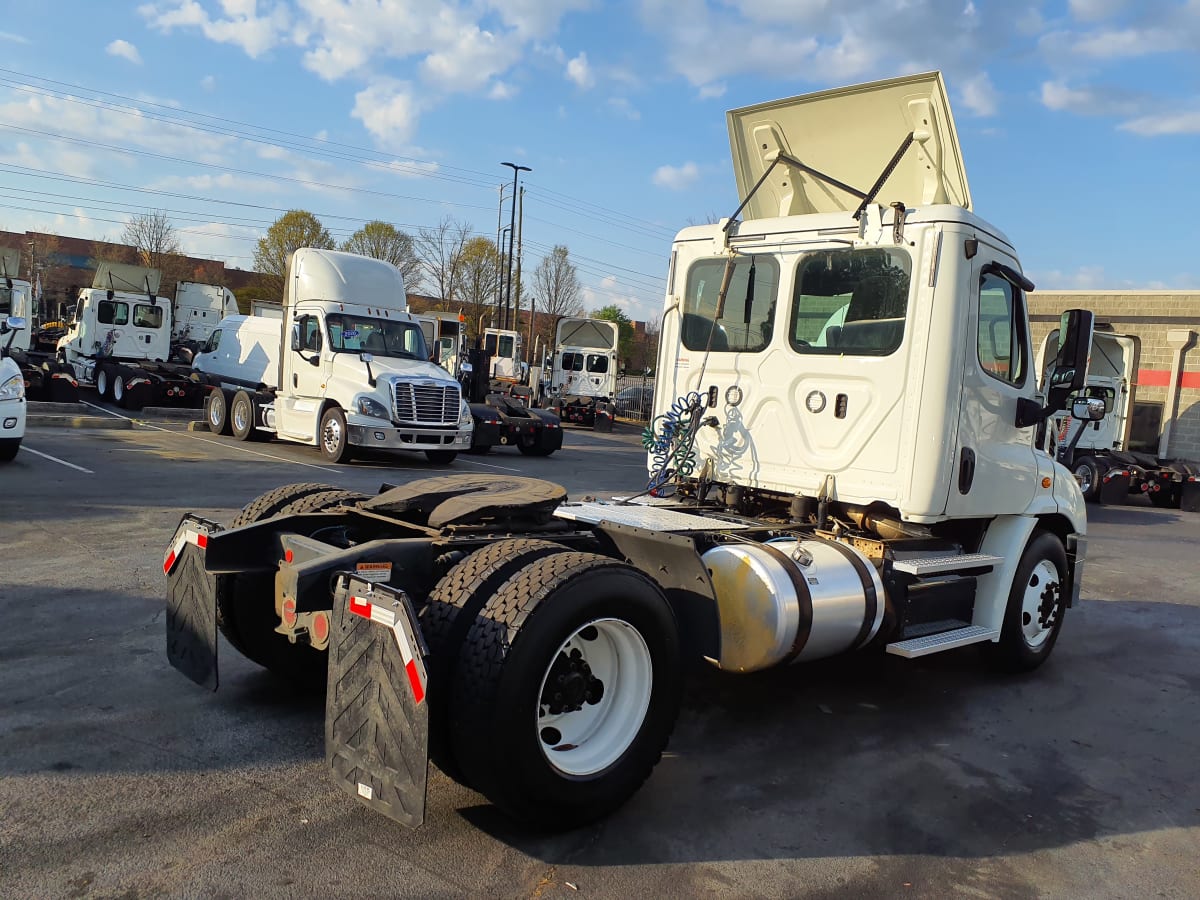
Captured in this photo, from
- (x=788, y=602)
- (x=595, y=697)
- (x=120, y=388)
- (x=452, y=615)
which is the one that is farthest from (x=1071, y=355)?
(x=120, y=388)

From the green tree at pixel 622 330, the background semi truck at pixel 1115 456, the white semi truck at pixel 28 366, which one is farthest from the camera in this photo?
the green tree at pixel 622 330

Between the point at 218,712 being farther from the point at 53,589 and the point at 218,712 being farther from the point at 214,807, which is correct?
the point at 53,589

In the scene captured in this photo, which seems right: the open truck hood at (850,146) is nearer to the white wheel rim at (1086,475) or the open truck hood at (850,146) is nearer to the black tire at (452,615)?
the black tire at (452,615)

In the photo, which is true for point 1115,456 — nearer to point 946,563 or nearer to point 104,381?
point 946,563

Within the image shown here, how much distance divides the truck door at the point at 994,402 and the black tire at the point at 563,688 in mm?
2459

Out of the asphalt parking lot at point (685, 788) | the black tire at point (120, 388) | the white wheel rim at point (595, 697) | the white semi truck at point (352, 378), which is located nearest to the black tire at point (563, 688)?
the white wheel rim at point (595, 697)

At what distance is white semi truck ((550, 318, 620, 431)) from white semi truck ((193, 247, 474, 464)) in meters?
14.4

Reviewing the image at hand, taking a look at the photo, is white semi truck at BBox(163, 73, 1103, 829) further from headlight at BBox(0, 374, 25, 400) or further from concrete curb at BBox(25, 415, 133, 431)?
concrete curb at BBox(25, 415, 133, 431)

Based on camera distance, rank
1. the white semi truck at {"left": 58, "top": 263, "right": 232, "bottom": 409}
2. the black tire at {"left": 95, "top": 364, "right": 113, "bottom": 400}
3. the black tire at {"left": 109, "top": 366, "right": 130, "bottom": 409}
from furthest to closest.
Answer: the black tire at {"left": 95, "top": 364, "right": 113, "bottom": 400}
the white semi truck at {"left": 58, "top": 263, "right": 232, "bottom": 409}
the black tire at {"left": 109, "top": 366, "right": 130, "bottom": 409}

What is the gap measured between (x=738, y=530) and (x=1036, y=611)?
8.35ft

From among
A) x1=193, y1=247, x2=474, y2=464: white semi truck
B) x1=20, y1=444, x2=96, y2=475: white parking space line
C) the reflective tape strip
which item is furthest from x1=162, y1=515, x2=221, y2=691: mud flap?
x1=193, y1=247, x2=474, y2=464: white semi truck

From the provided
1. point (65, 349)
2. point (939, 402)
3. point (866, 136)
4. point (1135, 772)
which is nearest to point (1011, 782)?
point (1135, 772)

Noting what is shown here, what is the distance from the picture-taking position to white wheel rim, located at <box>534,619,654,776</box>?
357 cm

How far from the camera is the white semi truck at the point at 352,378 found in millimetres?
15828
